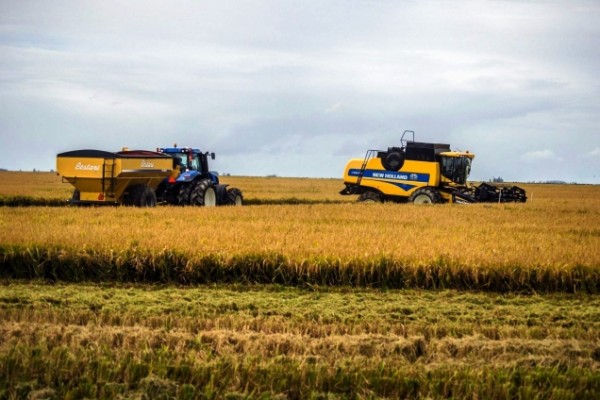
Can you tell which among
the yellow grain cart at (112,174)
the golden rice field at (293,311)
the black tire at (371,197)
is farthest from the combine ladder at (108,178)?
the black tire at (371,197)

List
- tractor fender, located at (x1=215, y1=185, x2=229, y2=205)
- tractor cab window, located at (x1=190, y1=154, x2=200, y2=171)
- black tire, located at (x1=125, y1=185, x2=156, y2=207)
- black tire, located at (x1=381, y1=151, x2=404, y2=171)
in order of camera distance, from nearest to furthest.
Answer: black tire, located at (x1=125, y1=185, x2=156, y2=207)
tractor cab window, located at (x1=190, y1=154, x2=200, y2=171)
tractor fender, located at (x1=215, y1=185, x2=229, y2=205)
black tire, located at (x1=381, y1=151, x2=404, y2=171)

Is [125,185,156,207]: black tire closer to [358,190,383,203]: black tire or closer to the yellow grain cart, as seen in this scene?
the yellow grain cart

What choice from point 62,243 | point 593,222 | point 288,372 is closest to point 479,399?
point 288,372

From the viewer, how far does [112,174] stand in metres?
21.0

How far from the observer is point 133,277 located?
1154 centimetres

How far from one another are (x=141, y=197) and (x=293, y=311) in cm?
1345

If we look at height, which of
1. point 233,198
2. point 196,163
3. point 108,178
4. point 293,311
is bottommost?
point 293,311

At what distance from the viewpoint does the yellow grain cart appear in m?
20.7

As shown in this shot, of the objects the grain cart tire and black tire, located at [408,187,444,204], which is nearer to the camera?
the grain cart tire

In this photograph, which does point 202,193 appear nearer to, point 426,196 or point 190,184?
point 190,184

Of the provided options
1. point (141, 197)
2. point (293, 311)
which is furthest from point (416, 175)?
point (293, 311)

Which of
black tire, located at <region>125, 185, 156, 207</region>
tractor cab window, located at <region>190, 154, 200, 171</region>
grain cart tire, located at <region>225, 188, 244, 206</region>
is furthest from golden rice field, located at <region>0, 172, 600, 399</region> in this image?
grain cart tire, located at <region>225, 188, 244, 206</region>

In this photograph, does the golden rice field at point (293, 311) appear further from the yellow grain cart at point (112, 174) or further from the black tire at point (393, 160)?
the black tire at point (393, 160)

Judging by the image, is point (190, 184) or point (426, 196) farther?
point (426, 196)
